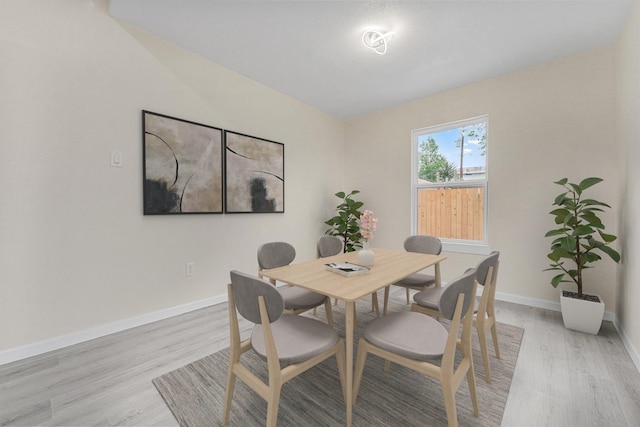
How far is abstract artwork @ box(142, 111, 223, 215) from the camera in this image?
2369mm

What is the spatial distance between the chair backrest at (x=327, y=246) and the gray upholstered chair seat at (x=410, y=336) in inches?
44.4

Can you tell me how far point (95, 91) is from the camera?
2.09 metres

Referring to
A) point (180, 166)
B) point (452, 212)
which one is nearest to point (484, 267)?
point (452, 212)

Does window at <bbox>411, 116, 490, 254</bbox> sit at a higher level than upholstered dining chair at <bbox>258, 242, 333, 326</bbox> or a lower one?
higher

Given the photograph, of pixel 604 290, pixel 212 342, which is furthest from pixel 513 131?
pixel 212 342

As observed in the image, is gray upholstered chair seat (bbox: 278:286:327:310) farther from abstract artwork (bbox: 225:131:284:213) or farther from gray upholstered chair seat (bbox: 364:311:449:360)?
abstract artwork (bbox: 225:131:284:213)

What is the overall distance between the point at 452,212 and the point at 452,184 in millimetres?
381

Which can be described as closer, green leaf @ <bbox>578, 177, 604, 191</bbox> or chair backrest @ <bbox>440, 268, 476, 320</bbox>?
chair backrest @ <bbox>440, 268, 476, 320</bbox>

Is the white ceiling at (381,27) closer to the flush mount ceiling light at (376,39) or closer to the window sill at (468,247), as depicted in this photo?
the flush mount ceiling light at (376,39)

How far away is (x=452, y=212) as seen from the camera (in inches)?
136

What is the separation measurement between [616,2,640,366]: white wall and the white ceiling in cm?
30

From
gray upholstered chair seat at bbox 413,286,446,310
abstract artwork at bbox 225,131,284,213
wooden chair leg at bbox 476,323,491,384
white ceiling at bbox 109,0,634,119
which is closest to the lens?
wooden chair leg at bbox 476,323,491,384

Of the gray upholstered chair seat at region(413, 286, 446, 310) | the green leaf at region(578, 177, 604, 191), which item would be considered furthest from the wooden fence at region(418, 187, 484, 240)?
the gray upholstered chair seat at region(413, 286, 446, 310)

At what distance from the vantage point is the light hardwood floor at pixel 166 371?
1328 millimetres
